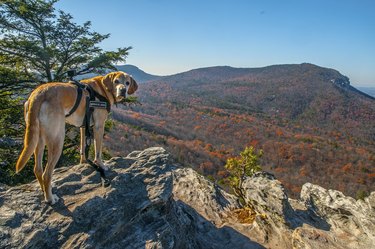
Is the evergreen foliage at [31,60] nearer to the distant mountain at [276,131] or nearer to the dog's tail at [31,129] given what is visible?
the dog's tail at [31,129]

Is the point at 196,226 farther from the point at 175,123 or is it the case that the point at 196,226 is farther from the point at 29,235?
the point at 175,123

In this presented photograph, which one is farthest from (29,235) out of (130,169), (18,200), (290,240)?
(290,240)

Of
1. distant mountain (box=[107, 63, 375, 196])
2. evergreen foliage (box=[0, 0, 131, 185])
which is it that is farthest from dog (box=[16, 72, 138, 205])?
distant mountain (box=[107, 63, 375, 196])

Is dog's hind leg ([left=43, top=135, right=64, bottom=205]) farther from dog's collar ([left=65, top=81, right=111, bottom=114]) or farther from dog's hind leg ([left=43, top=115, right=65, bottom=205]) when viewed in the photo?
dog's collar ([left=65, top=81, right=111, bottom=114])

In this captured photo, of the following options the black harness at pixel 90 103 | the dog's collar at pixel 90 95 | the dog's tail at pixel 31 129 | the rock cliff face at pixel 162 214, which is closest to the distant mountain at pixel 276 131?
the rock cliff face at pixel 162 214

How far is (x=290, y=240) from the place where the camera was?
21.9ft

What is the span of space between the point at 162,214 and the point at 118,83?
262cm

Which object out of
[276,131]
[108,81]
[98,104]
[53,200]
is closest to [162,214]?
[53,200]

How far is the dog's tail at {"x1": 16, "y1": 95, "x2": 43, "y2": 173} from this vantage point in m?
3.76

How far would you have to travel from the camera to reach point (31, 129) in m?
3.85

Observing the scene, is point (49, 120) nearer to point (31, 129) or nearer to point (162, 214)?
point (31, 129)

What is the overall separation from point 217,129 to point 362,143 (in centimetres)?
5869

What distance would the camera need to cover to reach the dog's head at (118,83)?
505 cm

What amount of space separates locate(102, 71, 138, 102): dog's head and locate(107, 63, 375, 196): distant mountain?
3031 centimetres
